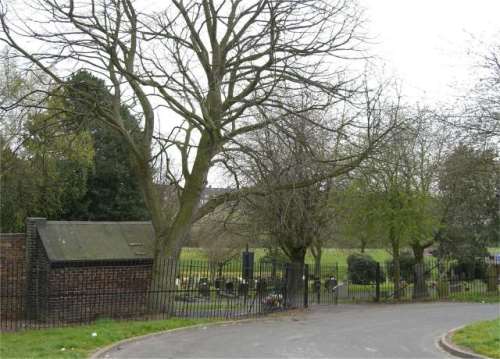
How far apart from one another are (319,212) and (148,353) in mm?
14178

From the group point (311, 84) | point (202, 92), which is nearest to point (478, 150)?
point (311, 84)

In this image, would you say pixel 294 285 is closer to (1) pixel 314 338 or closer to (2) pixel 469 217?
(1) pixel 314 338

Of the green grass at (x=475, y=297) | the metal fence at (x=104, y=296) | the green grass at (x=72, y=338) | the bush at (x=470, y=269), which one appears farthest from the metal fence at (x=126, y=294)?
the bush at (x=470, y=269)

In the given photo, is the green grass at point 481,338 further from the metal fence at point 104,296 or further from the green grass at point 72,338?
the metal fence at point 104,296

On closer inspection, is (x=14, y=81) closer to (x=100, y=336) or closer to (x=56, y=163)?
(x=56, y=163)

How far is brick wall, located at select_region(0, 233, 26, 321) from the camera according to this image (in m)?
16.2

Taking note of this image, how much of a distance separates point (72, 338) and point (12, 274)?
5473 millimetres

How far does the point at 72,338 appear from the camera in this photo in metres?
12.0

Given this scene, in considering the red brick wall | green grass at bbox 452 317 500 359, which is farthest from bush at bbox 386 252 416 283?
the red brick wall

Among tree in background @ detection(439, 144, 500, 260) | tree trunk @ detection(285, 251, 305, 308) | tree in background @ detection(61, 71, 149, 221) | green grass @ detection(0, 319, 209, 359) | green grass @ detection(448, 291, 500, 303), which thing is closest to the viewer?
green grass @ detection(0, 319, 209, 359)

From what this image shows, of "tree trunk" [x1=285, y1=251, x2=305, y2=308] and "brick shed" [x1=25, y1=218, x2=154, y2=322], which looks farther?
"tree trunk" [x1=285, y1=251, x2=305, y2=308]

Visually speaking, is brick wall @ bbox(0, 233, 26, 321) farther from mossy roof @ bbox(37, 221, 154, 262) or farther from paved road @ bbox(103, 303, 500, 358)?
paved road @ bbox(103, 303, 500, 358)

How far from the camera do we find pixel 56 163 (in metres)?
28.0

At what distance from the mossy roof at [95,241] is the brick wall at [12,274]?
78cm
